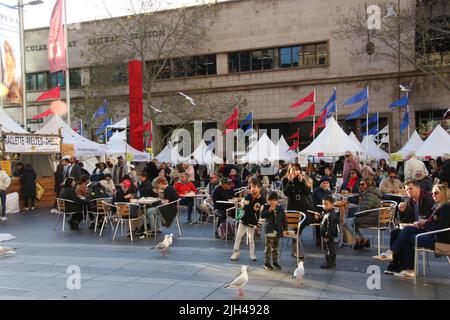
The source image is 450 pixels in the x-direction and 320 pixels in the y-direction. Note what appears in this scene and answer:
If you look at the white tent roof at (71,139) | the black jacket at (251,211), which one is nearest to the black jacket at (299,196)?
the black jacket at (251,211)

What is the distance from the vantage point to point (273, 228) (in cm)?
770

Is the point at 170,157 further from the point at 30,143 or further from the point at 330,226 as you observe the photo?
the point at 330,226

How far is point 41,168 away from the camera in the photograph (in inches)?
871

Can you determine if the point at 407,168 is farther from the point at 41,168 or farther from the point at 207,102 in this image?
the point at 207,102

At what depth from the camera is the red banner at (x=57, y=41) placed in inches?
954

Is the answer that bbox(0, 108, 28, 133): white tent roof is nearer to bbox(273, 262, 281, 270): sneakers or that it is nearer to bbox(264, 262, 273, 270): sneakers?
bbox(264, 262, 273, 270): sneakers

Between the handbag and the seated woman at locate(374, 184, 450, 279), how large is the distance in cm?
5

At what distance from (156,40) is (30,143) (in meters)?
19.7

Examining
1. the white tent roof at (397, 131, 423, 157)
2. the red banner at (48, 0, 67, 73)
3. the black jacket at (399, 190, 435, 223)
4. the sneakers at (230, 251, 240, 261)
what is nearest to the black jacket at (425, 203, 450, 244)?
the black jacket at (399, 190, 435, 223)

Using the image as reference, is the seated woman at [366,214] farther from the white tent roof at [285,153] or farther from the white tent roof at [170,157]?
the white tent roof at [170,157]

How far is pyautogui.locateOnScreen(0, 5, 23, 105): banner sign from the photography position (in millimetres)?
21594

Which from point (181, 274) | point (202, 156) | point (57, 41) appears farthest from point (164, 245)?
point (57, 41)

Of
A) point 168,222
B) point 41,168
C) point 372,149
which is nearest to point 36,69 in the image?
point 41,168

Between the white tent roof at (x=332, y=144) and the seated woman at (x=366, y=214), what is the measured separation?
7.32 metres
